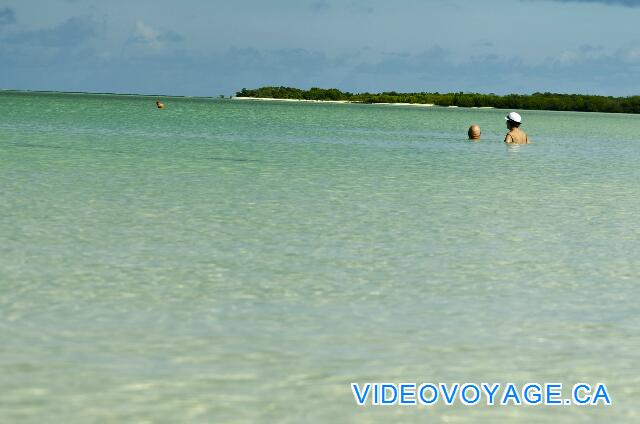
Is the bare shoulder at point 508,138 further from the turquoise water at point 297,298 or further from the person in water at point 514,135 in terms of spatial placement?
the turquoise water at point 297,298

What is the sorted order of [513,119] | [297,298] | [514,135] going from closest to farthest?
1. [297,298]
2. [513,119]
3. [514,135]

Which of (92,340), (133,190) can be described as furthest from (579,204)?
(92,340)

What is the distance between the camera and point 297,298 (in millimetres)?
8102

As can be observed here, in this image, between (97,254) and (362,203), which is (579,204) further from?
(97,254)

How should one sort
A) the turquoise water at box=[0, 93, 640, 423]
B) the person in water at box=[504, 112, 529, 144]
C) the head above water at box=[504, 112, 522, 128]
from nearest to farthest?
the turquoise water at box=[0, 93, 640, 423]
the head above water at box=[504, 112, 522, 128]
the person in water at box=[504, 112, 529, 144]

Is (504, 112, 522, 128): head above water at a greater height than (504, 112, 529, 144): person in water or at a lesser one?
greater

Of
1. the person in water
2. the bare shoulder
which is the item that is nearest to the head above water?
the person in water

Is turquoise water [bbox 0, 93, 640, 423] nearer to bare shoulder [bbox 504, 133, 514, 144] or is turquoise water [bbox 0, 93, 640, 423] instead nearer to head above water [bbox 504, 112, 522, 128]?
head above water [bbox 504, 112, 522, 128]

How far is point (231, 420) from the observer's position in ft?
17.3

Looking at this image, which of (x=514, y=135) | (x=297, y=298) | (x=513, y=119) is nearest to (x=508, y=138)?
(x=514, y=135)

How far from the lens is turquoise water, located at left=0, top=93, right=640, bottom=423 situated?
18.6ft

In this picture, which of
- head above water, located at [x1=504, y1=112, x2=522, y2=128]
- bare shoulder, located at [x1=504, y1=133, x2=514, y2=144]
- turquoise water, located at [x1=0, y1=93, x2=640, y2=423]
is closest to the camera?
turquoise water, located at [x1=0, y1=93, x2=640, y2=423]

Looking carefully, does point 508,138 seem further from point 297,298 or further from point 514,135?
point 297,298

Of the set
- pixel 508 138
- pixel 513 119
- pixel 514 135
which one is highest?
pixel 513 119
